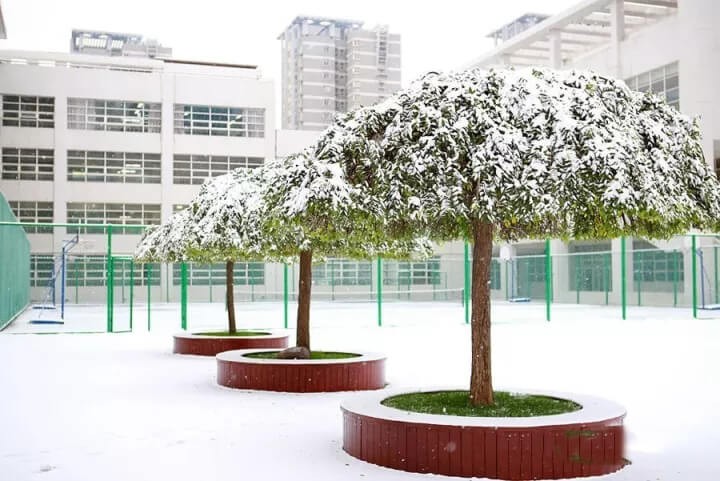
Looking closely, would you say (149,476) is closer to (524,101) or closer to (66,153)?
(524,101)

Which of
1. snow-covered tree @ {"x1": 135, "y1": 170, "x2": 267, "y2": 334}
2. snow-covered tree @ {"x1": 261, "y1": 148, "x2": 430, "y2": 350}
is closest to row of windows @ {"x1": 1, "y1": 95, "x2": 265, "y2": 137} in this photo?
snow-covered tree @ {"x1": 135, "y1": 170, "x2": 267, "y2": 334}

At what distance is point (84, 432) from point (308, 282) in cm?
497

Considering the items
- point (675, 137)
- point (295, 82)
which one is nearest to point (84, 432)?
point (675, 137)

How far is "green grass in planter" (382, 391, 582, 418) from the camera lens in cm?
710

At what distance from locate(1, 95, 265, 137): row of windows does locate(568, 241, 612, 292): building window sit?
64.0ft

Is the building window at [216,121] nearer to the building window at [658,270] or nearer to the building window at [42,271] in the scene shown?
the building window at [42,271]

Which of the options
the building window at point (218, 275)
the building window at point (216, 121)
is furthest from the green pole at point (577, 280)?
the building window at point (216, 121)

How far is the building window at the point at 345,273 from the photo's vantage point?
1658 inches

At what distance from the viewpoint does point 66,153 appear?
48781mm

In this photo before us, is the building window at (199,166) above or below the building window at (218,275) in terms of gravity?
above

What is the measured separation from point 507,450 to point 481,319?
1.40m

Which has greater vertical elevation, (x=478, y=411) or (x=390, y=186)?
(x=390, y=186)

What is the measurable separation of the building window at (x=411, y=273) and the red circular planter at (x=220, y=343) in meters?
28.1

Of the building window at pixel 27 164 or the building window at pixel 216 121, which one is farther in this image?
the building window at pixel 216 121
